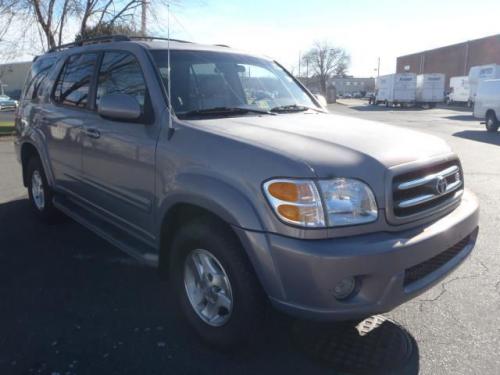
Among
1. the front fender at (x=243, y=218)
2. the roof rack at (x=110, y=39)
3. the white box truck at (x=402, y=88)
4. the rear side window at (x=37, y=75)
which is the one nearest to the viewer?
the front fender at (x=243, y=218)

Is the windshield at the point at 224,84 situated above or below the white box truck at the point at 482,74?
below

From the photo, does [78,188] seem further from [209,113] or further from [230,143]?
[230,143]

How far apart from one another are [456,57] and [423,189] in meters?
69.3

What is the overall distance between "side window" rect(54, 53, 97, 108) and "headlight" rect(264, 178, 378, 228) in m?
2.54

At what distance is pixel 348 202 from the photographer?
2.33 meters

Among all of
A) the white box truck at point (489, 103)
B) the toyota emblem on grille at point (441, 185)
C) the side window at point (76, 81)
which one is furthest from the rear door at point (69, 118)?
the white box truck at point (489, 103)

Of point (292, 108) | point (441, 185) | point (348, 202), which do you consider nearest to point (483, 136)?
point (292, 108)

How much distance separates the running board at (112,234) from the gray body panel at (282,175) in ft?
0.07

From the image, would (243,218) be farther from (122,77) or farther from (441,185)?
(122,77)

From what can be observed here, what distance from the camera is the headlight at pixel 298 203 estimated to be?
7.52 ft

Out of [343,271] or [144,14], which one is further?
[144,14]

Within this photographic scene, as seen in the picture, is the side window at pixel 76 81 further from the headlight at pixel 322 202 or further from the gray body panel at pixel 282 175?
the headlight at pixel 322 202

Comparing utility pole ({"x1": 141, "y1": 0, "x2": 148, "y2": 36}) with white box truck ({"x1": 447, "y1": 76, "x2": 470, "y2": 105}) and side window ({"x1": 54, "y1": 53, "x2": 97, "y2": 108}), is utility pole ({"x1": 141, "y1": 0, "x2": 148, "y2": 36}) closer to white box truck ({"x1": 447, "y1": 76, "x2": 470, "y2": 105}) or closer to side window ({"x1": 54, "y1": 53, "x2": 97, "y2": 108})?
side window ({"x1": 54, "y1": 53, "x2": 97, "y2": 108})

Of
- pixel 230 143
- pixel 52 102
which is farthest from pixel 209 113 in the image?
pixel 52 102
